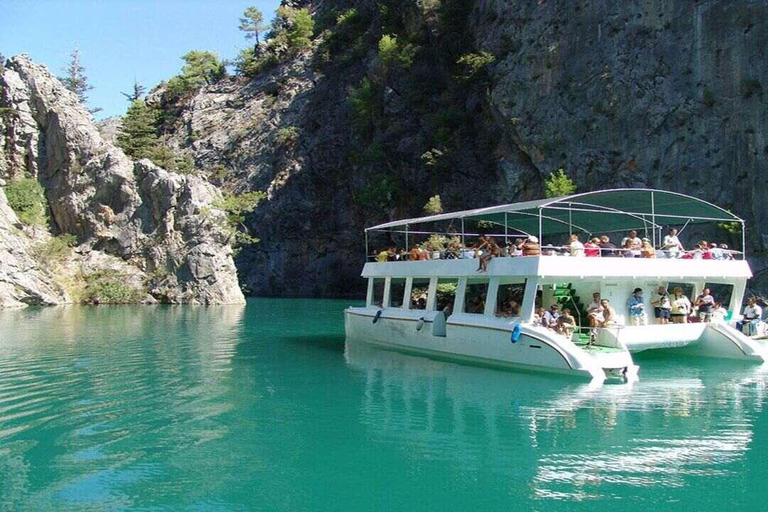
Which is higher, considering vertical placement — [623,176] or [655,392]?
[623,176]

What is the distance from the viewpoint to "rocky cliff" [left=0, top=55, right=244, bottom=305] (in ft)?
187

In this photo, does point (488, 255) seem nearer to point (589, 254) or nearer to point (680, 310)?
point (589, 254)

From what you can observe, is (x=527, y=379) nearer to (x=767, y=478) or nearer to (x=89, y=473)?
(x=767, y=478)

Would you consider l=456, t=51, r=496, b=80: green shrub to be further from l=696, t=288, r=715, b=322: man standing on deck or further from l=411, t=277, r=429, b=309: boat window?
l=696, t=288, r=715, b=322: man standing on deck

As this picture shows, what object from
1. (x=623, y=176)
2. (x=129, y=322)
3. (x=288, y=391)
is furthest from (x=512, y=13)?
(x=288, y=391)

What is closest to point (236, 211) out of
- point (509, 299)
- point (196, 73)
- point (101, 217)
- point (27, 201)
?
point (101, 217)

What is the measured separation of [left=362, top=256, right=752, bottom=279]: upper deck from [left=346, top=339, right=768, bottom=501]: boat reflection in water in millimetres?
2722

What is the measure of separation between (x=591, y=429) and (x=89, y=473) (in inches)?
339

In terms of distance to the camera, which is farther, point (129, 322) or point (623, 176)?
point (623, 176)

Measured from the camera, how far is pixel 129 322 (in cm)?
3725

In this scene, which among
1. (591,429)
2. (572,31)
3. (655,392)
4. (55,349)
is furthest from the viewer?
(572,31)

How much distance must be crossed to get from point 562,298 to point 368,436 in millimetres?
10343

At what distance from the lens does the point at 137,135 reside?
7288 cm

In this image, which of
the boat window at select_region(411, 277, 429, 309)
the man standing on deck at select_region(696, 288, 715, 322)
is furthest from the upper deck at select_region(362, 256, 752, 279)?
the man standing on deck at select_region(696, 288, 715, 322)
